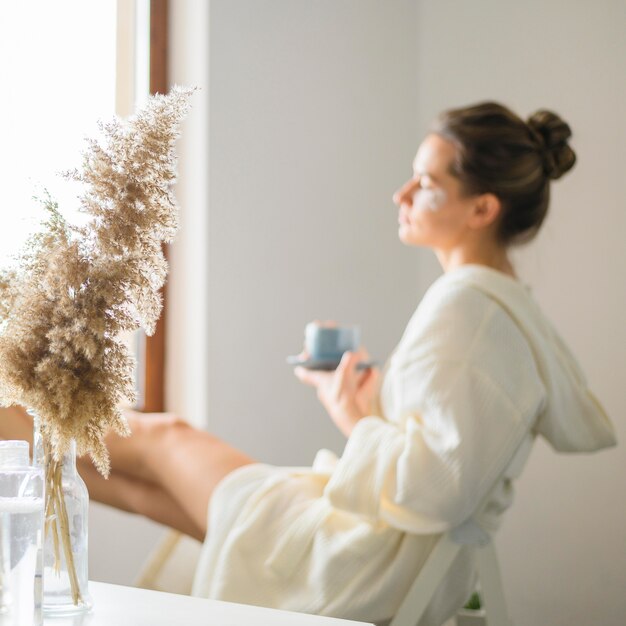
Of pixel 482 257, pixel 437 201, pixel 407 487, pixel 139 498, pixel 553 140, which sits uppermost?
pixel 553 140

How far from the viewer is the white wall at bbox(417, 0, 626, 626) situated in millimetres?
2217

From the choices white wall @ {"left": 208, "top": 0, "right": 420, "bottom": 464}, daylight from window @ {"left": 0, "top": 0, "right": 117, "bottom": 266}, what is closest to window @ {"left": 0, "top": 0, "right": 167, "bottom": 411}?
daylight from window @ {"left": 0, "top": 0, "right": 117, "bottom": 266}

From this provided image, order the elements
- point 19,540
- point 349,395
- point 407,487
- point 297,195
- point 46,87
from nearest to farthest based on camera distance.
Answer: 1. point 19,540
2. point 407,487
3. point 349,395
4. point 46,87
5. point 297,195

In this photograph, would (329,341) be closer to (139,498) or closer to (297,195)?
(139,498)

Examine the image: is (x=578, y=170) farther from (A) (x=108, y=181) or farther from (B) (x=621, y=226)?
(A) (x=108, y=181)

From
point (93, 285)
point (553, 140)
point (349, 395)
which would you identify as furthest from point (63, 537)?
point (553, 140)

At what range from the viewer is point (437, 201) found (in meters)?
1.65

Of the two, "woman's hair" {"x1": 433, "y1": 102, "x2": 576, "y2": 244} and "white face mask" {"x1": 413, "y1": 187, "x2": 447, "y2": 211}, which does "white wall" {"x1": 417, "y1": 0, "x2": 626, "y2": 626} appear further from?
"white face mask" {"x1": 413, "y1": 187, "x2": 447, "y2": 211}

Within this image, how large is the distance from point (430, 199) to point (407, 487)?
0.63 metres

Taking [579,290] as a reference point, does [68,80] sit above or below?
above

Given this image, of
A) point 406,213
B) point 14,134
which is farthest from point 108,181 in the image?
point 14,134

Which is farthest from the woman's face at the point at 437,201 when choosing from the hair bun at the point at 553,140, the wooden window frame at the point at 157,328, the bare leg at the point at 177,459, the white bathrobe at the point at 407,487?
the wooden window frame at the point at 157,328

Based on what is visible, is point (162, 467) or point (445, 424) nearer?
point (445, 424)

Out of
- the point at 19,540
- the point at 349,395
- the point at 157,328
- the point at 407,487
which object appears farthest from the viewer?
the point at 157,328
